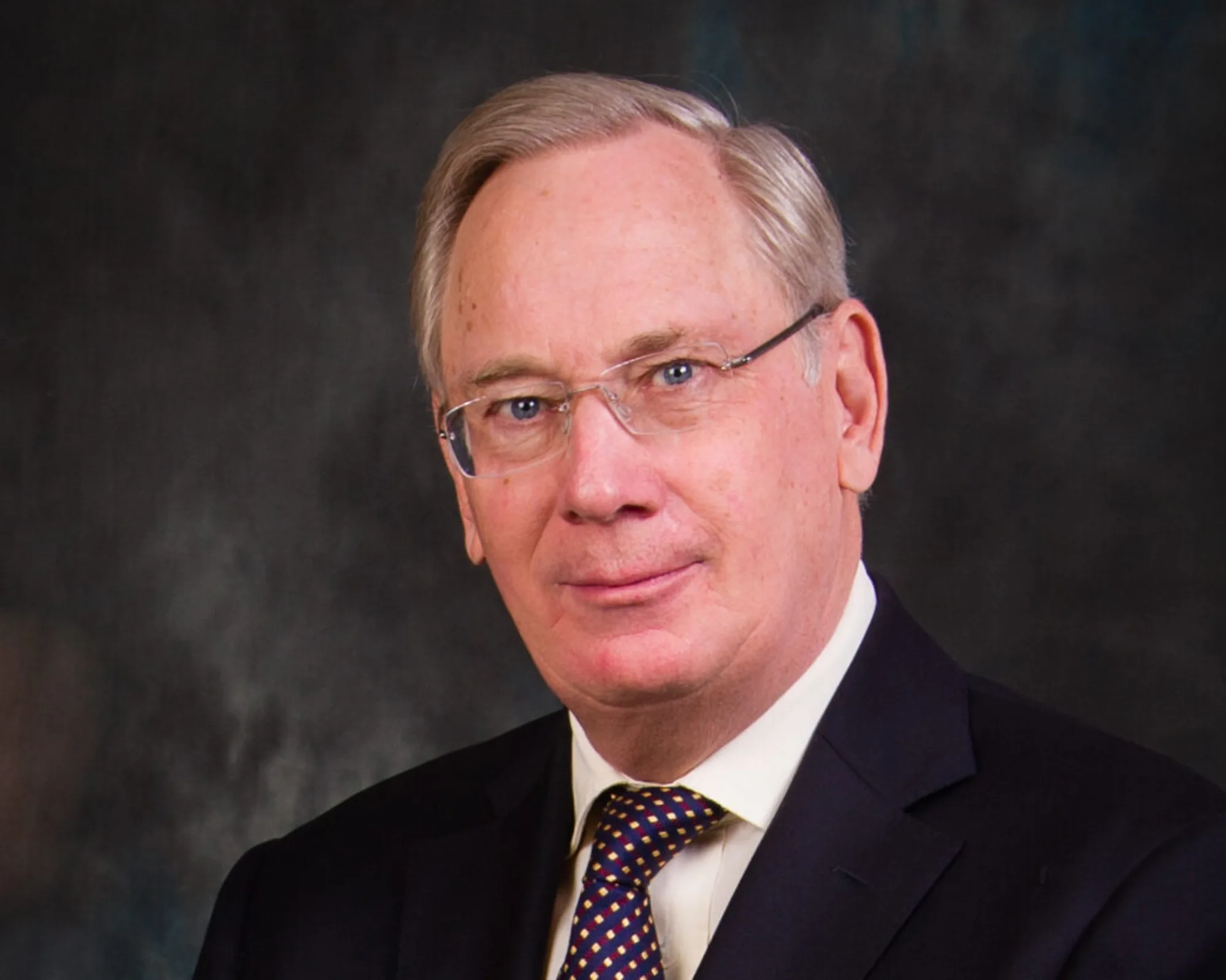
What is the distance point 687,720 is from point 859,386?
2.00ft

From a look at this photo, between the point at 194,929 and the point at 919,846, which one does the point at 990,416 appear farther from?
the point at 194,929

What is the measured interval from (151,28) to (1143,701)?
2758 mm

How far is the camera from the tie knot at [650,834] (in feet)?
9.06

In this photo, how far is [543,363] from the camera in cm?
277

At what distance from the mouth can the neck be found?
156mm

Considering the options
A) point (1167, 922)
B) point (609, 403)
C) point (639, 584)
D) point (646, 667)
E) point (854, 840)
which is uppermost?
point (609, 403)

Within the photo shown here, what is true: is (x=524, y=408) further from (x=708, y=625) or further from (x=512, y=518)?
(x=708, y=625)

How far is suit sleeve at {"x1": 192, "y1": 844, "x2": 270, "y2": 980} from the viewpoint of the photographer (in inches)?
128

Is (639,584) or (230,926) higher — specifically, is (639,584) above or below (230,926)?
above

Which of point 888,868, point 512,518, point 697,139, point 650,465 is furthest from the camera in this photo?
point 697,139

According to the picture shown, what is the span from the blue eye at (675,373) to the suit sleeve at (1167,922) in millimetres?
917

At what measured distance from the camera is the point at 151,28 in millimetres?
4535

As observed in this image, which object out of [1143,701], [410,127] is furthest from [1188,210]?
[410,127]

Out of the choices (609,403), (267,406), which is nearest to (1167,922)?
(609,403)
